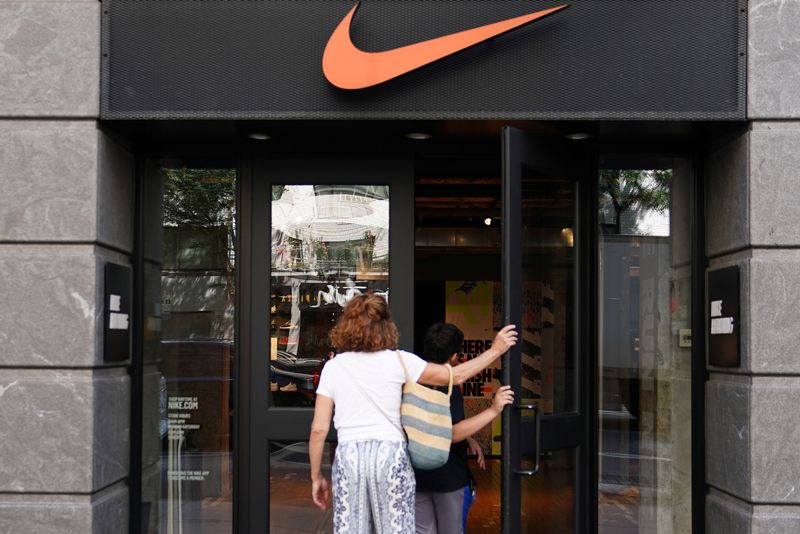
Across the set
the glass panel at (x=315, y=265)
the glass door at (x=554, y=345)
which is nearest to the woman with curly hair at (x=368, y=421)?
the glass door at (x=554, y=345)

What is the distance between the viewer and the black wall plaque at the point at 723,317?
16.4ft

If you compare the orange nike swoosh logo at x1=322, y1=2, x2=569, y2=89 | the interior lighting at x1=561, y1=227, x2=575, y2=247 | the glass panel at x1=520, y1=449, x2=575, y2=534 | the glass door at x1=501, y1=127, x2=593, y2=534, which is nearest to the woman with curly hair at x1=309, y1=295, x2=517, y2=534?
the glass door at x1=501, y1=127, x2=593, y2=534

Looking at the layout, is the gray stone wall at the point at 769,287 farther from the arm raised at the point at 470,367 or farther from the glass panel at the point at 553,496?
the arm raised at the point at 470,367

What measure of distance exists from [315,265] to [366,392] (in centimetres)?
152

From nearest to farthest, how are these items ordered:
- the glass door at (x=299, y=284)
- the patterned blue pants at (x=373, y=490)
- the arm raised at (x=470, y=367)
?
1. the patterned blue pants at (x=373, y=490)
2. the arm raised at (x=470, y=367)
3. the glass door at (x=299, y=284)

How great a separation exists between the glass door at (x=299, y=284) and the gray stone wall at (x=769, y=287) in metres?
1.96

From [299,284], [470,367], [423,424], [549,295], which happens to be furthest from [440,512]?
[299,284]

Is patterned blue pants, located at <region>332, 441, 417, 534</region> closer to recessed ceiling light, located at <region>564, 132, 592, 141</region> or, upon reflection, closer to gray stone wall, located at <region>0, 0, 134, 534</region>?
gray stone wall, located at <region>0, 0, 134, 534</region>

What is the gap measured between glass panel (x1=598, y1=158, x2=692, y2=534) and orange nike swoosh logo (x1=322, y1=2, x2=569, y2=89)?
1410 mm

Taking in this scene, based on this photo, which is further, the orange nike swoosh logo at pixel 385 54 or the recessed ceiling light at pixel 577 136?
the recessed ceiling light at pixel 577 136

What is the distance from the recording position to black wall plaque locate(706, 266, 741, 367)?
16.4ft

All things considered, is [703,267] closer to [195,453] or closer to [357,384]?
[357,384]

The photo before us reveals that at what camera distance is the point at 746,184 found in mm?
4977

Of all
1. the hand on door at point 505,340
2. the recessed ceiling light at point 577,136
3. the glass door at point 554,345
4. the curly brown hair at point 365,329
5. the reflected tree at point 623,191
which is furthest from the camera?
the reflected tree at point 623,191
